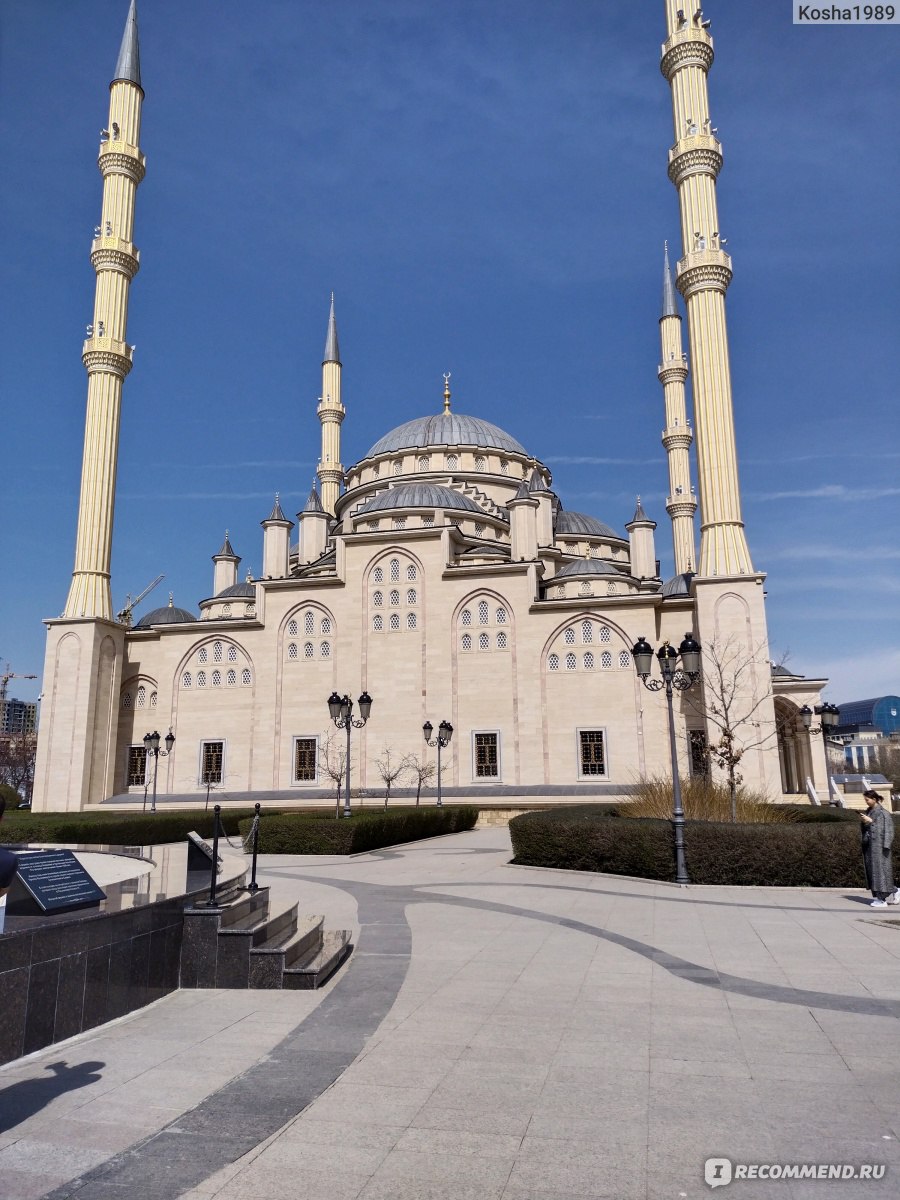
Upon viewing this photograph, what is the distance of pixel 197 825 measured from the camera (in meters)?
22.8

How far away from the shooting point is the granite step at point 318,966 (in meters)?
6.91

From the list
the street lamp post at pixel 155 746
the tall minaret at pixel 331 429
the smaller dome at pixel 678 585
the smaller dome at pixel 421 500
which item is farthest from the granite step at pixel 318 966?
the tall minaret at pixel 331 429

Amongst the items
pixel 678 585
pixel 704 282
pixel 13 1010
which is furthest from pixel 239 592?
pixel 13 1010

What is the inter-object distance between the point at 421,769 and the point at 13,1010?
90.3 ft

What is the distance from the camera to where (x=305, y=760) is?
3375cm

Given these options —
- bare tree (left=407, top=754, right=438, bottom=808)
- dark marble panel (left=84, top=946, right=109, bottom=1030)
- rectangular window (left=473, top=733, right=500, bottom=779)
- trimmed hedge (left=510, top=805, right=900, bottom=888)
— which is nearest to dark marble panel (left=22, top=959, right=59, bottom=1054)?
dark marble panel (left=84, top=946, right=109, bottom=1030)

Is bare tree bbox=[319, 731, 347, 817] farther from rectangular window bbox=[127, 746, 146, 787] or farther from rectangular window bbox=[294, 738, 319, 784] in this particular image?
rectangular window bbox=[127, 746, 146, 787]

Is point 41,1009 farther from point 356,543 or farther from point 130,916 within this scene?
point 356,543

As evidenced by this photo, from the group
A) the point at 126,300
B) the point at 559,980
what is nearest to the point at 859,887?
the point at 559,980

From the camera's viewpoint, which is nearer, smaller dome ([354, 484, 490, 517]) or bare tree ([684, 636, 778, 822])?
bare tree ([684, 636, 778, 822])

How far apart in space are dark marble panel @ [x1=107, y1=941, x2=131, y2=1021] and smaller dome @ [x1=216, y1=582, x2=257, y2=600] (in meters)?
33.3

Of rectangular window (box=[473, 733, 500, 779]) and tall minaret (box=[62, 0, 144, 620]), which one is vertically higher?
tall minaret (box=[62, 0, 144, 620])

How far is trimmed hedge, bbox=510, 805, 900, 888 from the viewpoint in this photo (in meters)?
12.2

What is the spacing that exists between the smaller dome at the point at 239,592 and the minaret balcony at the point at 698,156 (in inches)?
1006
